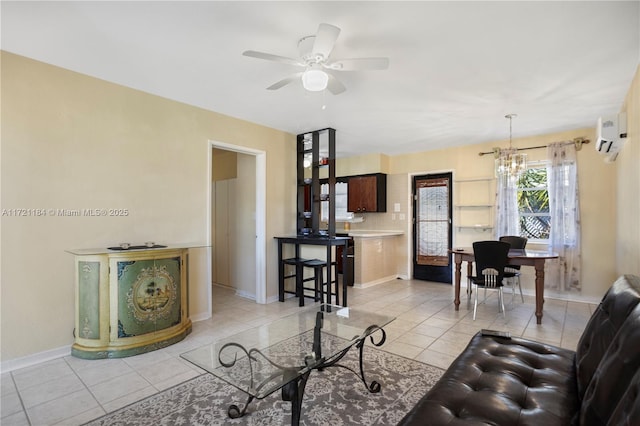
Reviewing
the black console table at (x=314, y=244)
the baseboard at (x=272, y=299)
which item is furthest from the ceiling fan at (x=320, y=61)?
the baseboard at (x=272, y=299)

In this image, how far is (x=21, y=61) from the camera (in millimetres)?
2607

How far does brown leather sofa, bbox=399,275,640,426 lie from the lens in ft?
3.52

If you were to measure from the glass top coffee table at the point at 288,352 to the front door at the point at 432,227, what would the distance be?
3.78m

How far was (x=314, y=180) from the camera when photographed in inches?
186

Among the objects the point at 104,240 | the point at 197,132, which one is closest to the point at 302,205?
the point at 197,132

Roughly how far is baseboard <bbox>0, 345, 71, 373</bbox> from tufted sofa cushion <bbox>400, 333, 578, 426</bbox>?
3039 mm

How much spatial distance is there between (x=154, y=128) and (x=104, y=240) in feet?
4.13

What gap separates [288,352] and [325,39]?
6.59 feet

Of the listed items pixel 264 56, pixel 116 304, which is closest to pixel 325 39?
pixel 264 56

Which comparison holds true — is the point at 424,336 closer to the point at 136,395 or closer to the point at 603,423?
the point at 603,423

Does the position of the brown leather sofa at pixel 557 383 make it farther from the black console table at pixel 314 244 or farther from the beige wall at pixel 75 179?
the beige wall at pixel 75 179

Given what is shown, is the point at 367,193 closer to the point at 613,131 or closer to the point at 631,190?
the point at 613,131

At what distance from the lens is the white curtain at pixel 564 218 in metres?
4.53

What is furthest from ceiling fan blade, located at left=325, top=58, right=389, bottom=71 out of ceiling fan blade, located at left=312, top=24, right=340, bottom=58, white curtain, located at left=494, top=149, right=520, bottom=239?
white curtain, located at left=494, top=149, right=520, bottom=239
